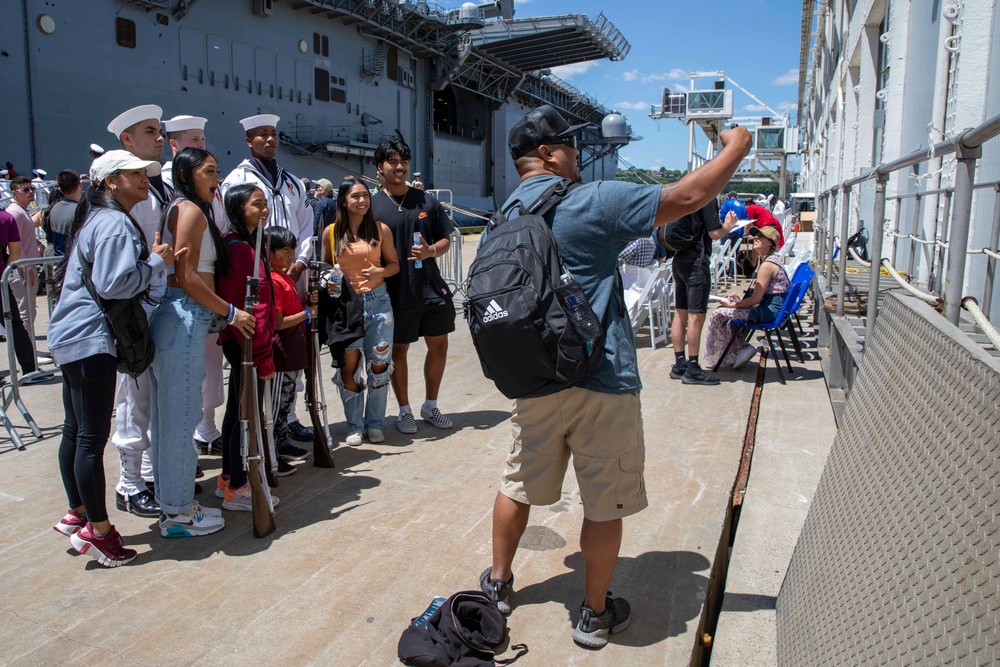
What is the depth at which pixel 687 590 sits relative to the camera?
3.06 meters

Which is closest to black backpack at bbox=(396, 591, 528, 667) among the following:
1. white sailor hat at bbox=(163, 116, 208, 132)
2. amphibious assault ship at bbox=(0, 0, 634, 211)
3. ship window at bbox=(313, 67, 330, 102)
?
white sailor hat at bbox=(163, 116, 208, 132)

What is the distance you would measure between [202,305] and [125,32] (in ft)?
87.2

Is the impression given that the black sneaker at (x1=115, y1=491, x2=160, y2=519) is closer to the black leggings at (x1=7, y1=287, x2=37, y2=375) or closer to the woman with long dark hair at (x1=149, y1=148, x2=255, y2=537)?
the woman with long dark hair at (x1=149, y1=148, x2=255, y2=537)

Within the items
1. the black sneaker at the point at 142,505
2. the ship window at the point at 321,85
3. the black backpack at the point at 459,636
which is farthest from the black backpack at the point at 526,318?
the ship window at the point at 321,85

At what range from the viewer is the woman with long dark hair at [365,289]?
15.8 feet

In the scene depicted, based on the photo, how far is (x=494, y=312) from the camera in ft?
7.85

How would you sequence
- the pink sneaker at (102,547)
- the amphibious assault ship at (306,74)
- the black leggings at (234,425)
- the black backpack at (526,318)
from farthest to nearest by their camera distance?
the amphibious assault ship at (306,74) → the black leggings at (234,425) → the pink sneaker at (102,547) → the black backpack at (526,318)

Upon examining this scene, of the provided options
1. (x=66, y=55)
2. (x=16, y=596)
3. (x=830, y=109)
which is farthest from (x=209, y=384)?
(x=66, y=55)

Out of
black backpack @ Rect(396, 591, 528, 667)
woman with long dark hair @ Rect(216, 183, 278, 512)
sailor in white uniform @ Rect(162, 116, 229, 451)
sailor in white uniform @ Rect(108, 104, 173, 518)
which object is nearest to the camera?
black backpack @ Rect(396, 591, 528, 667)

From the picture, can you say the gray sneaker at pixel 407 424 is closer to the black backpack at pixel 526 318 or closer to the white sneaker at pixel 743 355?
the black backpack at pixel 526 318

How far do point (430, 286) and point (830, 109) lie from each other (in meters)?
17.8

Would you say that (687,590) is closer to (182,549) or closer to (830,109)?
(182,549)

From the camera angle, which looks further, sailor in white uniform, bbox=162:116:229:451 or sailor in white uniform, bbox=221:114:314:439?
sailor in white uniform, bbox=221:114:314:439

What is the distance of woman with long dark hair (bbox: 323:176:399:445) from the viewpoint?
15.8ft
